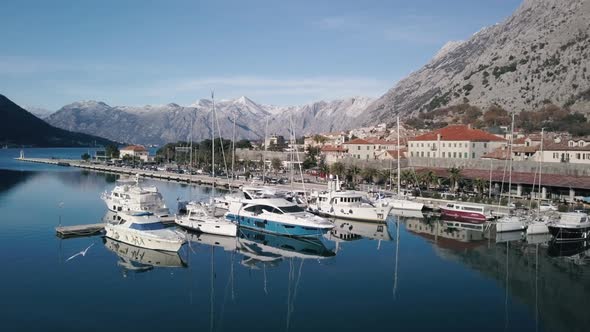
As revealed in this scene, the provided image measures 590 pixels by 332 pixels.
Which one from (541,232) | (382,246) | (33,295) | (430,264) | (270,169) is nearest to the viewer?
(33,295)

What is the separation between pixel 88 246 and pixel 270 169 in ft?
269

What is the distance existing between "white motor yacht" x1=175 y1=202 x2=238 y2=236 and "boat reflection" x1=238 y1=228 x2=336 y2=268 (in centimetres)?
146

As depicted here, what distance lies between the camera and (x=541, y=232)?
163 feet

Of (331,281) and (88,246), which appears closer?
(331,281)

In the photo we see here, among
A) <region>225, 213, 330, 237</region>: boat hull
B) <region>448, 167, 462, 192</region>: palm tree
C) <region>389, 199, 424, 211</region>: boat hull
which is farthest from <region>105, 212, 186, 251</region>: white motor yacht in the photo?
<region>448, 167, 462, 192</region>: palm tree

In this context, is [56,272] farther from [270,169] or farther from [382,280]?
[270,169]

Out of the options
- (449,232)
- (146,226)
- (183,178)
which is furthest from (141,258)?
(183,178)

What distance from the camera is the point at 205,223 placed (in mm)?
47562

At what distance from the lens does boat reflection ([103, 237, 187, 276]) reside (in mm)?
36219

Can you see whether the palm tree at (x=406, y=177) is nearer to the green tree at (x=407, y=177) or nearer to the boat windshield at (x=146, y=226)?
the green tree at (x=407, y=177)

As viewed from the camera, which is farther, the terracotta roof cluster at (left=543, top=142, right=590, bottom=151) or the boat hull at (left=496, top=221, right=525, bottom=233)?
the terracotta roof cluster at (left=543, top=142, right=590, bottom=151)

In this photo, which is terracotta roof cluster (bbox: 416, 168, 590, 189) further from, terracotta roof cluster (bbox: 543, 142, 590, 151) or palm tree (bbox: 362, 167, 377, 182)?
terracotta roof cluster (bbox: 543, 142, 590, 151)

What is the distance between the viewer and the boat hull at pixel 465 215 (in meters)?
56.4

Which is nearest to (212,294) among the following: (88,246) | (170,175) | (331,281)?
(331,281)
